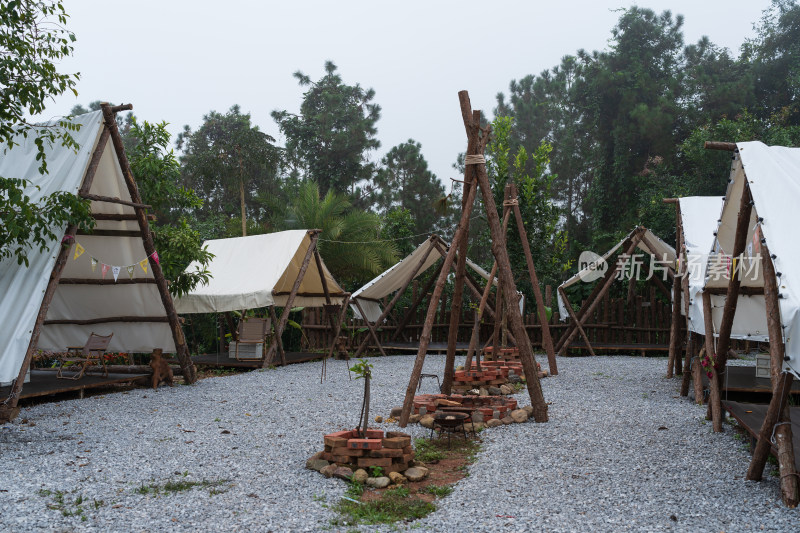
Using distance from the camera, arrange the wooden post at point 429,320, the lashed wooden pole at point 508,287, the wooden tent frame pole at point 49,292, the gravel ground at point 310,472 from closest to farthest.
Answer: the gravel ground at point 310,472
the wooden post at point 429,320
the wooden tent frame pole at point 49,292
the lashed wooden pole at point 508,287

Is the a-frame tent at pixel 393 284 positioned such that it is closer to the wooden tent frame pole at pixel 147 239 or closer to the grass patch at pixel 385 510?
the wooden tent frame pole at pixel 147 239

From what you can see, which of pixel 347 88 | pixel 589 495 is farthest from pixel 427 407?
pixel 347 88

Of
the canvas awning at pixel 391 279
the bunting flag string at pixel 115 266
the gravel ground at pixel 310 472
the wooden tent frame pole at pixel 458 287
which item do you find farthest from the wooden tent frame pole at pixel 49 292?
the canvas awning at pixel 391 279

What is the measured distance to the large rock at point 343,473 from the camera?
482cm

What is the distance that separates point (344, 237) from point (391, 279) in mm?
5959

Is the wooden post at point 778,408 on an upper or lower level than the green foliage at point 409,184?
lower

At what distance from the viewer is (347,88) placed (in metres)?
28.8

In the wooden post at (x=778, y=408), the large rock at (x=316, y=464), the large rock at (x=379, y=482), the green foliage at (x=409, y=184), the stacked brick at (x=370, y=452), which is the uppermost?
the green foliage at (x=409, y=184)

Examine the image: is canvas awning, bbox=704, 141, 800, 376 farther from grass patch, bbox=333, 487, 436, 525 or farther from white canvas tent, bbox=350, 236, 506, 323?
white canvas tent, bbox=350, 236, 506, 323

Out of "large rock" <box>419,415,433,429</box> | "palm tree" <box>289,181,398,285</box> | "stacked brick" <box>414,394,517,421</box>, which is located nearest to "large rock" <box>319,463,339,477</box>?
"large rock" <box>419,415,433,429</box>

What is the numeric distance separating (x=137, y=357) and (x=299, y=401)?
305 inches

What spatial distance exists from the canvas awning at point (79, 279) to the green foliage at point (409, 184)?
56.5ft

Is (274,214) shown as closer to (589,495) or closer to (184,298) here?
(184,298)

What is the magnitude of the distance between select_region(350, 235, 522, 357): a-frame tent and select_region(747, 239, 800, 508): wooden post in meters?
9.86
